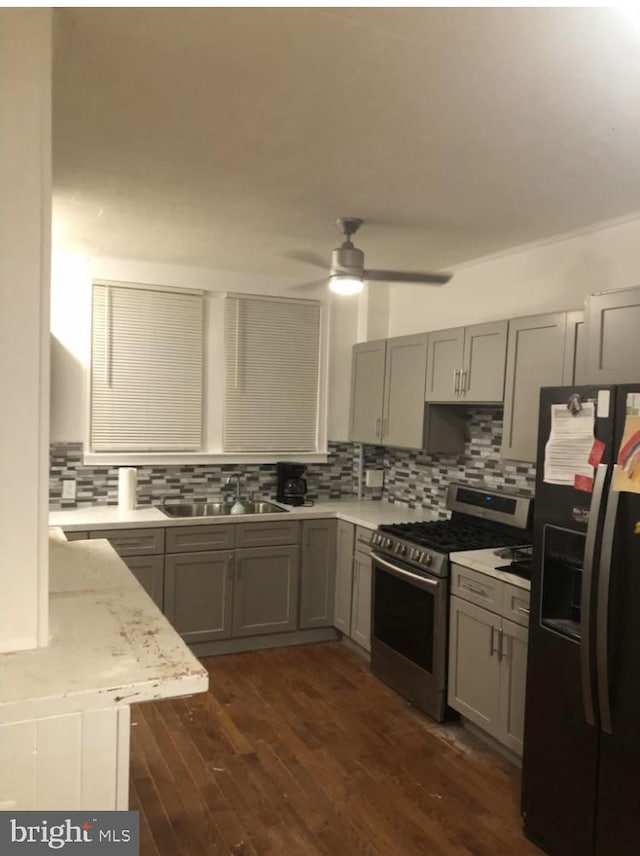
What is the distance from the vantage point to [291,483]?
454 cm

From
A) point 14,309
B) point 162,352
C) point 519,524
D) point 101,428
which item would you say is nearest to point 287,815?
point 519,524

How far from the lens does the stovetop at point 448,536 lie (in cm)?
328

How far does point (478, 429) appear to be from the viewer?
12.9 feet

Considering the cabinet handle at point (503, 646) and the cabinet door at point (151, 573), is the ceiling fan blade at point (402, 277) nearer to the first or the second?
the cabinet handle at point (503, 646)

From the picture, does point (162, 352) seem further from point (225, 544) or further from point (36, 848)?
point (36, 848)

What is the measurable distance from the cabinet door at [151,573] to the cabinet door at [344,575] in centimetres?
119

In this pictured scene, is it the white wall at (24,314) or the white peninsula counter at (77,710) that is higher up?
the white wall at (24,314)

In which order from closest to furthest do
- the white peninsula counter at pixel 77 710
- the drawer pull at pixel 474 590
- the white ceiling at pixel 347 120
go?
the white peninsula counter at pixel 77 710, the white ceiling at pixel 347 120, the drawer pull at pixel 474 590

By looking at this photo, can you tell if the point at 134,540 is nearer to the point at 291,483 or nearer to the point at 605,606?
the point at 291,483

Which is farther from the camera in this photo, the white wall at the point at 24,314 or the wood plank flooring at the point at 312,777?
the wood plank flooring at the point at 312,777

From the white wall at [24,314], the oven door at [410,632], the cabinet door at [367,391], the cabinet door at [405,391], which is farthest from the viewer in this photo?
the cabinet door at [367,391]

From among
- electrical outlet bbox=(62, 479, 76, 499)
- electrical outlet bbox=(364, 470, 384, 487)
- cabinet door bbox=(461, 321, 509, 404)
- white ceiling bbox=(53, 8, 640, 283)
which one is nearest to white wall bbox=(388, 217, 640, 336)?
white ceiling bbox=(53, 8, 640, 283)

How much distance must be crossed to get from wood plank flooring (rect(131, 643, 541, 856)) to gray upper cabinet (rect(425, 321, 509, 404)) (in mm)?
1760

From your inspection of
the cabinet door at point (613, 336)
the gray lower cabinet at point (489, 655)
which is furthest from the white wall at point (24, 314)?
the gray lower cabinet at point (489, 655)
